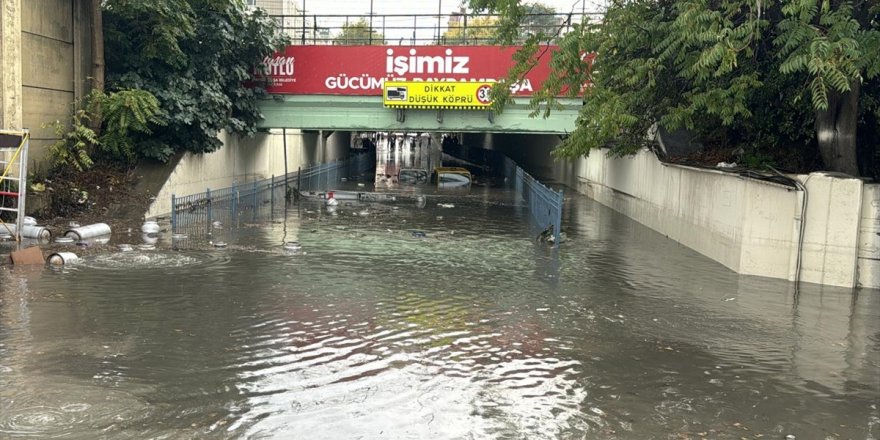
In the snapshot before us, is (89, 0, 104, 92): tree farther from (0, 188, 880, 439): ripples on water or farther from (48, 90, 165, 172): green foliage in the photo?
(0, 188, 880, 439): ripples on water

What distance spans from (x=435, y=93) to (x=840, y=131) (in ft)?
48.8

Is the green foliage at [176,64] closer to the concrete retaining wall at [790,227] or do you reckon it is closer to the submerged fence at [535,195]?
the submerged fence at [535,195]

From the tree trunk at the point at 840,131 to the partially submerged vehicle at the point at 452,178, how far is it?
2256 cm

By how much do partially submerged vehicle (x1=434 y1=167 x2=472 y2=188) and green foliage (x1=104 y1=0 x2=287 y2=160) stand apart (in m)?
13.7

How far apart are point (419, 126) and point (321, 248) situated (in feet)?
39.8

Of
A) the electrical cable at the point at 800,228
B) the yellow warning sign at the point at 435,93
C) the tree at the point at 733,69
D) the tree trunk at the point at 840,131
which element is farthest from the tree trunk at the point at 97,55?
the tree trunk at the point at 840,131

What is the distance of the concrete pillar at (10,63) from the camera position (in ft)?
53.1

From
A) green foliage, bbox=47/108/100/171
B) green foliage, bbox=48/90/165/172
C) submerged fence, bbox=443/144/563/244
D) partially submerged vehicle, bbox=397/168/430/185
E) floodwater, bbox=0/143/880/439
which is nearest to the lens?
floodwater, bbox=0/143/880/439

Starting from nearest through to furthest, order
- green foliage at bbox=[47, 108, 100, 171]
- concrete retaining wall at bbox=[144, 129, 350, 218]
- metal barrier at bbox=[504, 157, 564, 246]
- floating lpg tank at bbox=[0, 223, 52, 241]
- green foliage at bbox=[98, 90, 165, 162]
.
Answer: floating lpg tank at bbox=[0, 223, 52, 241], metal barrier at bbox=[504, 157, 564, 246], green foliage at bbox=[47, 108, 100, 171], green foliage at bbox=[98, 90, 165, 162], concrete retaining wall at bbox=[144, 129, 350, 218]

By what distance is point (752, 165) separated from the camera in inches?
594

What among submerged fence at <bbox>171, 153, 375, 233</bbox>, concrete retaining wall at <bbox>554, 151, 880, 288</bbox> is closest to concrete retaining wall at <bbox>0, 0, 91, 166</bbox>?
submerged fence at <bbox>171, 153, 375, 233</bbox>

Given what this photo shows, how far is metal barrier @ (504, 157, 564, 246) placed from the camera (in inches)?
683

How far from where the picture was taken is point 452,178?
3609 cm

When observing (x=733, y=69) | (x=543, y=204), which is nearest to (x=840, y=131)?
(x=733, y=69)
